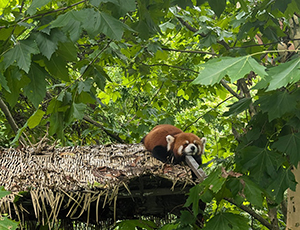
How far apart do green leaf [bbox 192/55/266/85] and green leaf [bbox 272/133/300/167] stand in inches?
30.1

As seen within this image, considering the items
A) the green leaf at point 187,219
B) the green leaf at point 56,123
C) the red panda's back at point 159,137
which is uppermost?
the green leaf at point 56,123

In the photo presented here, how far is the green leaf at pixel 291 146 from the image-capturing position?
1.91 meters

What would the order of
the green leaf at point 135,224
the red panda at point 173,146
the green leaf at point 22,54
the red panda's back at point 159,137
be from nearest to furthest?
1. the green leaf at point 22,54
2. the green leaf at point 135,224
3. the red panda at point 173,146
4. the red panda's back at point 159,137

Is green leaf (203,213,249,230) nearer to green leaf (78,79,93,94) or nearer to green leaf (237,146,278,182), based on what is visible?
green leaf (237,146,278,182)

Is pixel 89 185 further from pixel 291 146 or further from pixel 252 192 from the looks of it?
pixel 291 146

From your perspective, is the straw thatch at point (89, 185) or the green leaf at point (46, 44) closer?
the green leaf at point (46, 44)

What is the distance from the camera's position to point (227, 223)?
1.86m

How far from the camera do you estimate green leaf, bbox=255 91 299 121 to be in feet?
5.89

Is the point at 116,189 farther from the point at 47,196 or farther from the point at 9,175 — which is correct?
the point at 9,175

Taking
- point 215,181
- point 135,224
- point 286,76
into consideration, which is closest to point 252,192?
point 215,181

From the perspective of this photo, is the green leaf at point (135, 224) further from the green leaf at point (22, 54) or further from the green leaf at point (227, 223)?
the green leaf at point (22, 54)

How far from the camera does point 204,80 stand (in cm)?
130

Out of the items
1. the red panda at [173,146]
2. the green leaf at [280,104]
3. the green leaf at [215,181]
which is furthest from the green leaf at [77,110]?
the red panda at [173,146]

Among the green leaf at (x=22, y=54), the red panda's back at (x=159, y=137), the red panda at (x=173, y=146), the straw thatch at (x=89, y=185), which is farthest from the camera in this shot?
the red panda's back at (x=159, y=137)
